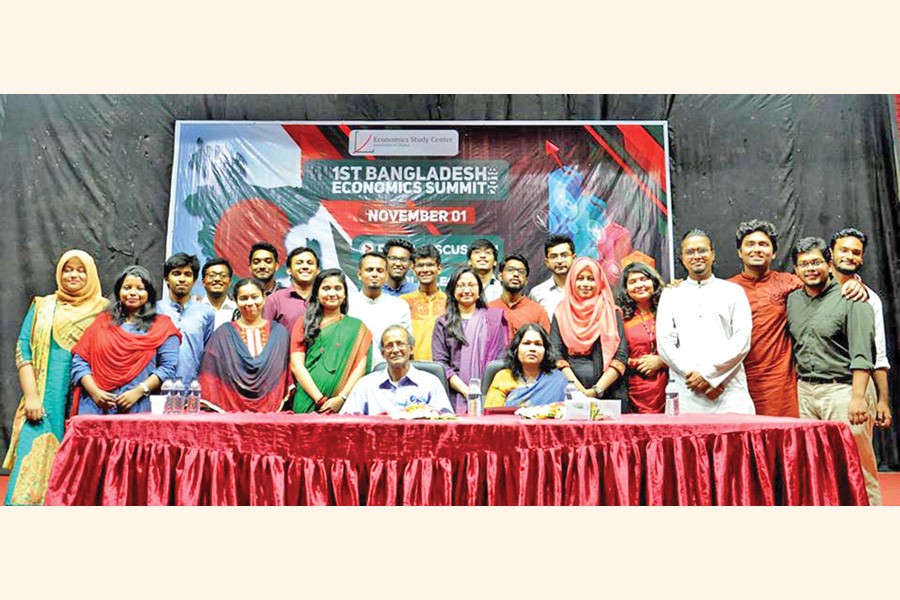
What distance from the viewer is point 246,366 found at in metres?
4.67

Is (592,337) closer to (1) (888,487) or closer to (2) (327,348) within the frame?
(2) (327,348)

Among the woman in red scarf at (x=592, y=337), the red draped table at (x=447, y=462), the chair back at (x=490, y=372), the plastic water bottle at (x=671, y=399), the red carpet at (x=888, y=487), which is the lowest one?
the red carpet at (x=888, y=487)

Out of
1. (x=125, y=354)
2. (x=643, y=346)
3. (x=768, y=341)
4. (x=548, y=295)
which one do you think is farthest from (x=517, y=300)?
(x=125, y=354)

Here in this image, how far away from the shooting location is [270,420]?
10.3 feet

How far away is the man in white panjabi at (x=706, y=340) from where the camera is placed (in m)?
4.67

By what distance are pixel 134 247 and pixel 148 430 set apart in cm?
330

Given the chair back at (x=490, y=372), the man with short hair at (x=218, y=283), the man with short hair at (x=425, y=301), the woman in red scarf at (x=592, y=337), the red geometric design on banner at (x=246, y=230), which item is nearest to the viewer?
the chair back at (x=490, y=372)

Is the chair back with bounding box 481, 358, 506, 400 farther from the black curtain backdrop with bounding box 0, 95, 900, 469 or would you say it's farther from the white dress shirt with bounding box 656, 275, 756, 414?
the black curtain backdrop with bounding box 0, 95, 900, 469

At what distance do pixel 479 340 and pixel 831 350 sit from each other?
2133mm

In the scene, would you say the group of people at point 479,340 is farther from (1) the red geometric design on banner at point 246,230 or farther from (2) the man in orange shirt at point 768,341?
(1) the red geometric design on banner at point 246,230

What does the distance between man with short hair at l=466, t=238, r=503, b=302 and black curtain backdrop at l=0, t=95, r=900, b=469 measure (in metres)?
1.26

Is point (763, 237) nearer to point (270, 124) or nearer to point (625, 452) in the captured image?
point (625, 452)

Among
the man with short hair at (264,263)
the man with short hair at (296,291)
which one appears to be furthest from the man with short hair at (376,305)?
the man with short hair at (264,263)

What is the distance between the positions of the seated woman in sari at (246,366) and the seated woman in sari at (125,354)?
0.26 meters
